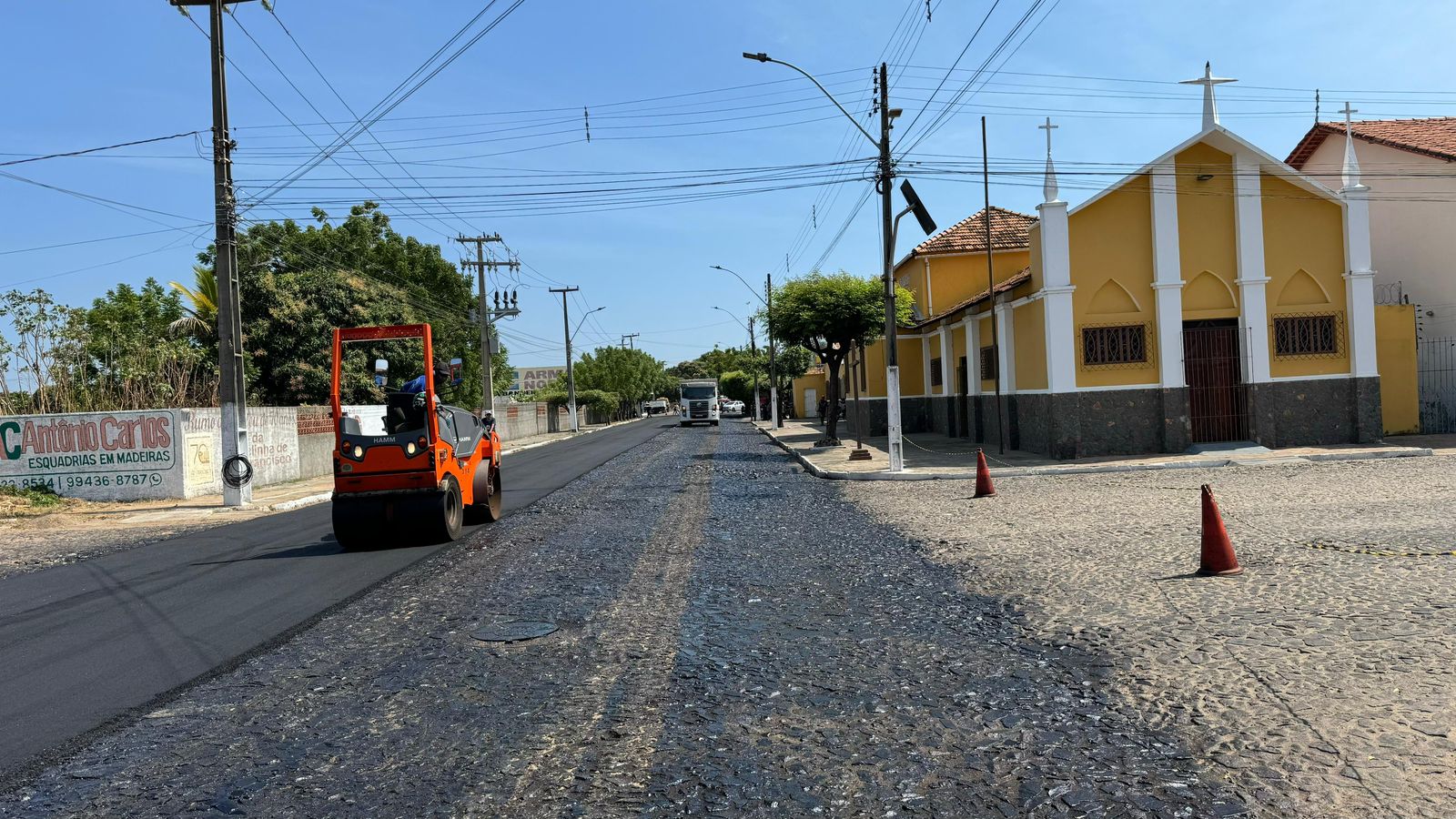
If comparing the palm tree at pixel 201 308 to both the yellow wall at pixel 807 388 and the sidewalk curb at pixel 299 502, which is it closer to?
the sidewalk curb at pixel 299 502

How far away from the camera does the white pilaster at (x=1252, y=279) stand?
22.1 metres

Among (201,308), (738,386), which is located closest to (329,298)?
(201,308)

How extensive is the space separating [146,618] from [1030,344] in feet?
62.3

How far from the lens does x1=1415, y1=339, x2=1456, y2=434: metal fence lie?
2522 cm

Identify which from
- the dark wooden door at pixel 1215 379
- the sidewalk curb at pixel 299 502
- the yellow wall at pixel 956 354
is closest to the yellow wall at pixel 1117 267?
the dark wooden door at pixel 1215 379

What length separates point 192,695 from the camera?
6094mm

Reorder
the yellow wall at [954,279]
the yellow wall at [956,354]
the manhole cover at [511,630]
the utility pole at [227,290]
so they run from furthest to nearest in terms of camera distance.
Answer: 1. the yellow wall at [954,279]
2. the yellow wall at [956,354]
3. the utility pole at [227,290]
4. the manhole cover at [511,630]

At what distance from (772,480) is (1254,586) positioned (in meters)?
13.0

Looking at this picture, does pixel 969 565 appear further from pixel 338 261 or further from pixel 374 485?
pixel 338 261

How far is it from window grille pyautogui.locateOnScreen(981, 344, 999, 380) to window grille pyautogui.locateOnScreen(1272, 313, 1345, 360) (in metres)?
6.60

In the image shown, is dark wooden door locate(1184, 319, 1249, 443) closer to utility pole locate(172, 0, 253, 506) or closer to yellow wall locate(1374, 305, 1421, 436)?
Result: yellow wall locate(1374, 305, 1421, 436)

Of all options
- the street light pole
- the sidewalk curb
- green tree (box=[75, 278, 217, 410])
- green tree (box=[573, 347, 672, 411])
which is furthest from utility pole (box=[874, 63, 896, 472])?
green tree (box=[573, 347, 672, 411])

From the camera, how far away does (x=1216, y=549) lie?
8.54 meters

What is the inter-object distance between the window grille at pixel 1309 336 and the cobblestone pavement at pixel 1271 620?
8.46m
